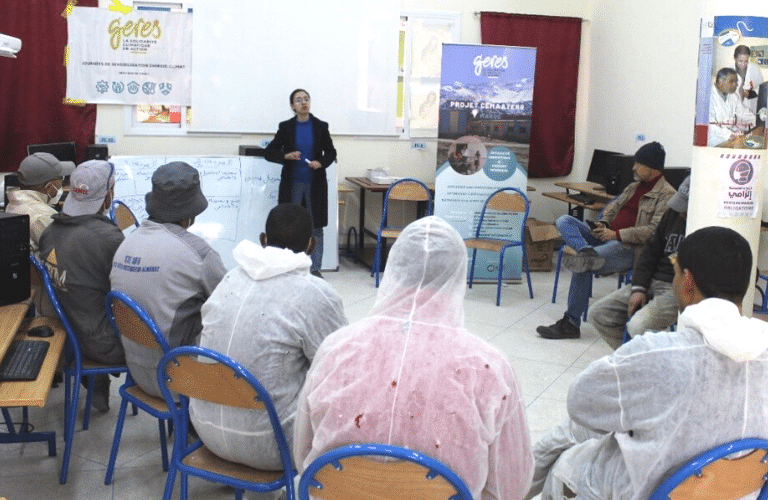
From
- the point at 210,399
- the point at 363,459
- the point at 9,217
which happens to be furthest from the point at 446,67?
the point at 363,459

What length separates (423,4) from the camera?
767 centimetres

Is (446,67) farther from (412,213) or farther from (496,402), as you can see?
(496,402)

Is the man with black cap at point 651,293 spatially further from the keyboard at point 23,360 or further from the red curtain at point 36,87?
the red curtain at point 36,87

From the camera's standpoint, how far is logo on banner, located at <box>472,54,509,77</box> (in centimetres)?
659

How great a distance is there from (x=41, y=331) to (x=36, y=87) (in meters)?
4.54

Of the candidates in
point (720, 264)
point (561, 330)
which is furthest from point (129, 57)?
point (720, 264)

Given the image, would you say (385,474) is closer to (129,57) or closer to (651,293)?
(651,293)

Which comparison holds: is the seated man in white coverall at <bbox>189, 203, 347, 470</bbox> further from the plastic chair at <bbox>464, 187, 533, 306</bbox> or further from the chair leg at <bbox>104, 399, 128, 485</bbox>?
the plastic chair at <bbox>464, 187, 533, 306</bbox>

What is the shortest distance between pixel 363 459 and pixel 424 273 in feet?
1.30

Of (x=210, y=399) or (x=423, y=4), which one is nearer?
(x=210, y=399)

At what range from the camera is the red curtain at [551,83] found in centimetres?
793

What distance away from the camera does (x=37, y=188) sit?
13.6ft

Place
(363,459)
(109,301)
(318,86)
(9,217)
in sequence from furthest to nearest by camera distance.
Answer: (318,86)
(9,217)
(109,301)
(363,459)

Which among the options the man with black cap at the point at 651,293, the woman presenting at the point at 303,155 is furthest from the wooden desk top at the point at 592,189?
→ the man with black cap at the point at 651,293
